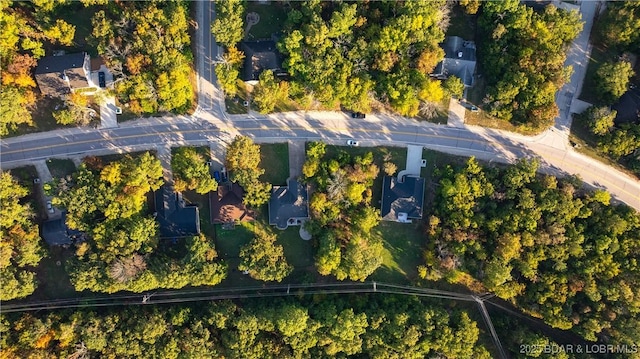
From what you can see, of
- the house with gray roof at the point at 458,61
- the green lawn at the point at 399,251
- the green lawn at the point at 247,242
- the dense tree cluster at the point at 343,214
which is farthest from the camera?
the green lawn at the point at 399,251

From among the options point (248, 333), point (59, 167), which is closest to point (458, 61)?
point (248, 333)

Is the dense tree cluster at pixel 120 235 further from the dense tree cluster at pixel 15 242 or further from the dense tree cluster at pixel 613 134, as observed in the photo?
the dense tree cluster at pixel 613 134

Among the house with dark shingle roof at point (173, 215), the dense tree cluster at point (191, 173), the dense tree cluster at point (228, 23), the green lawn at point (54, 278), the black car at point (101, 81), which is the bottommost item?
the green lawn at point (54, 278)

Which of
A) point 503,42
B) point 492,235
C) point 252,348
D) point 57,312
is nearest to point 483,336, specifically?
point 492,235

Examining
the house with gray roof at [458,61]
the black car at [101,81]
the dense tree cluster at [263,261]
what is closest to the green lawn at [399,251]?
the dense tree cluster at [263,261]

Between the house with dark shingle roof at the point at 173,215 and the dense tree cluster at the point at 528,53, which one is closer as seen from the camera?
the dense tree cluster at the point at 528,53

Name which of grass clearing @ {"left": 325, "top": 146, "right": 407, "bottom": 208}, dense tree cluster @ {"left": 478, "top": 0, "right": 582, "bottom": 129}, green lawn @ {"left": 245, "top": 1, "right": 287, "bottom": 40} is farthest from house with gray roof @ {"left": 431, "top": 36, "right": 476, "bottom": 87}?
green lawn @ {"left": 245, "top": 1, "right": 287, "bottom": 40}

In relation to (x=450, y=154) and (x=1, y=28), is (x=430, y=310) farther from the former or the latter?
(x=1, y=28)
